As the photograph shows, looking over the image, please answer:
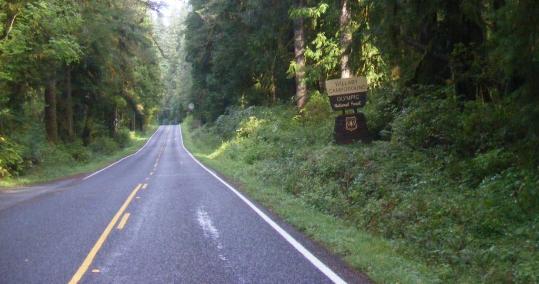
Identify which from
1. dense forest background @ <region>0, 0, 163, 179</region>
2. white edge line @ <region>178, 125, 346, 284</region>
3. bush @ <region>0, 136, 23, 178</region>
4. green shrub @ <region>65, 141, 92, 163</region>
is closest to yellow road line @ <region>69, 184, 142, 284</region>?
white edge line @ <region>178, 125, 346, 284</region>

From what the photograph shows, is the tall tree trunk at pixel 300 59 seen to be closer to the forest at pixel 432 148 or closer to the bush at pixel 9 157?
the forest at pixel 432 148

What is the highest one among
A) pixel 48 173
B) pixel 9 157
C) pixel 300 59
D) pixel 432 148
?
pixel 300 59

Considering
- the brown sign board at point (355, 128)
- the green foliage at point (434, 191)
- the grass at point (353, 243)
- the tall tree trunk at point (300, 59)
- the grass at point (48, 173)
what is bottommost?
the grass at point (48, 173)

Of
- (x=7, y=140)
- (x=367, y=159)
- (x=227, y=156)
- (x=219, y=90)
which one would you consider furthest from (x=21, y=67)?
(x=219, y=90)

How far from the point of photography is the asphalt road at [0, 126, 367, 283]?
22.4 ft

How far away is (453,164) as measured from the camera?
10.7 meters

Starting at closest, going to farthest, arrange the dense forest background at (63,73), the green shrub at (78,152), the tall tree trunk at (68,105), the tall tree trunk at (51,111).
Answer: the dense forest background at (63,73) → the tall tree trunk at (51,111) → the green shrub at (78,152) → the tall tree trunk at (68,105)

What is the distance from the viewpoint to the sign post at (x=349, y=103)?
16641 mm

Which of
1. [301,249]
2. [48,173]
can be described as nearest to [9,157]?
[48,173]

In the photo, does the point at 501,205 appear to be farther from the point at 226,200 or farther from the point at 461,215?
the point at 226,200

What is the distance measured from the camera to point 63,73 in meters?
34.9

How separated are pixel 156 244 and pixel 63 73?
2940 cm

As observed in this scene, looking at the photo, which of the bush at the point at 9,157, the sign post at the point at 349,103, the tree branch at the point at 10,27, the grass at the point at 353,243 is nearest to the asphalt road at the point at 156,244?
the grass at the point at 353,243

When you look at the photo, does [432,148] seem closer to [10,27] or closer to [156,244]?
[156,244]
